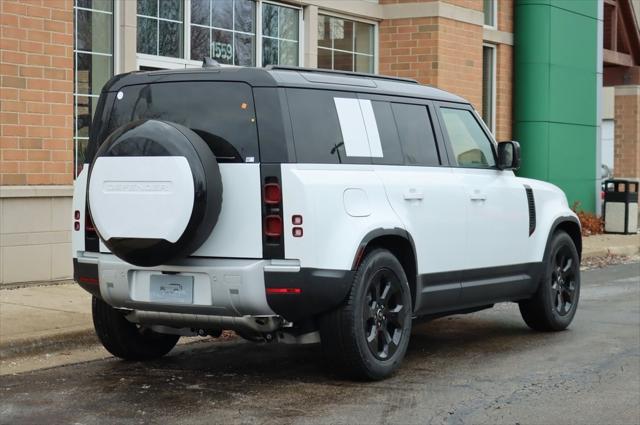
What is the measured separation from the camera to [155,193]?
6.60 meters

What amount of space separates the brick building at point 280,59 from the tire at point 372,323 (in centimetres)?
514

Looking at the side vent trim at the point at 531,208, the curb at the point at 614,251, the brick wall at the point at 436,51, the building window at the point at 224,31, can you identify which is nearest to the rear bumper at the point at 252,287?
the side vent trim at the point at 531,208

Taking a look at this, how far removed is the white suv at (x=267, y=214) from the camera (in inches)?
261

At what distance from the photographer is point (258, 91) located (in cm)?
683

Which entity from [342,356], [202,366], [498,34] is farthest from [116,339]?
[498,34]

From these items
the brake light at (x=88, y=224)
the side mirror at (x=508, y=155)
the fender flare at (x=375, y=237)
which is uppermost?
the side mirror at (x=508, y=155)

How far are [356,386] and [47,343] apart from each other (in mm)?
2617

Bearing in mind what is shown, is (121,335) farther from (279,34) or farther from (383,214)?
(279,34)

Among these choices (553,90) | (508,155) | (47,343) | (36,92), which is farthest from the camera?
(553,90)

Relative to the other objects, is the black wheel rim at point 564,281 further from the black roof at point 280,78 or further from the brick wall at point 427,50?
the brick wall at point 427,50

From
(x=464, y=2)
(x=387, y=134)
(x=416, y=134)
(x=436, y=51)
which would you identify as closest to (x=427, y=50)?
(x=436, y=51)

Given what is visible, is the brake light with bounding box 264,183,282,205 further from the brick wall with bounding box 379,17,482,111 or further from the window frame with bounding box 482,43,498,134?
the window frame with bounding box 482,43,498,134

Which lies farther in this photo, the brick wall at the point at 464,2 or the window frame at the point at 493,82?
the window frame at the point at 493,82

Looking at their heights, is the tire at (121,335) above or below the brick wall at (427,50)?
below
